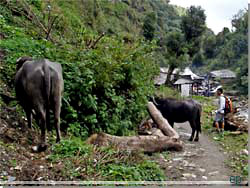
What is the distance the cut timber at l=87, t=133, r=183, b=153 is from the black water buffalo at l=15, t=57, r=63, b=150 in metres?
1.08

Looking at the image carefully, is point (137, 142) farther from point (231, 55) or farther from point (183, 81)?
point (183, 81)

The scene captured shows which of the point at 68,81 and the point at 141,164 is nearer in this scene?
the point at 141,164

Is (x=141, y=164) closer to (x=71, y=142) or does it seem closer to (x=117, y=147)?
(x=117, y=147)

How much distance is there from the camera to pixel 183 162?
439 cm

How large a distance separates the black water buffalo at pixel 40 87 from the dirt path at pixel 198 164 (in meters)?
1.81

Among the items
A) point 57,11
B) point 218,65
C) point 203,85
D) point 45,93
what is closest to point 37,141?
point 45,93

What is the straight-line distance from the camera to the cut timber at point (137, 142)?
394 centimetres

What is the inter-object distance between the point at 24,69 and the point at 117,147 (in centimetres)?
165

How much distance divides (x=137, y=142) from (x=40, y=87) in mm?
2093

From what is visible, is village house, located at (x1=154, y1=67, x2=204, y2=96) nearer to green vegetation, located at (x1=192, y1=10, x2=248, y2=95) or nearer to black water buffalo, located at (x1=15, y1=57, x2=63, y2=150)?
green vegetation, located at (x1=192, y1=10, x2=248, y2=95)

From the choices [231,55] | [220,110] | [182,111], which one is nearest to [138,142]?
[182,111]

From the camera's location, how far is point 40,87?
2.83 meters

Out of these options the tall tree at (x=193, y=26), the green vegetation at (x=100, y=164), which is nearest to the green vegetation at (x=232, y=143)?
the green vegetation at (x=100, y=164)

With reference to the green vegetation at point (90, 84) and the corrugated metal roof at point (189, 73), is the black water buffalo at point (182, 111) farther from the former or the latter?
the corrugated metal roof at point (189, 73)
